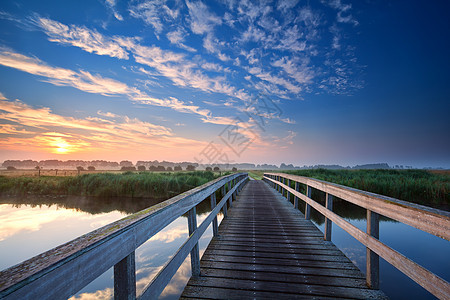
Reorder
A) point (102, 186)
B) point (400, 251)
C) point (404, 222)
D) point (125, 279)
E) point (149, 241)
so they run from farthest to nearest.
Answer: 1. point (102, 186)
2. point (149, 241)
3. point (400, 251)
4. point (404, 222)
5. point (125, 279)

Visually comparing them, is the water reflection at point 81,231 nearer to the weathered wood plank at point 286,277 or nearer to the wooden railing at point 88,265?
the weathered wood plank at point 286,277

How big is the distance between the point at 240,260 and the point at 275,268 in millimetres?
573

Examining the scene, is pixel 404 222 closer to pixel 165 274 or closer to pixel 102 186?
pixel 165 274

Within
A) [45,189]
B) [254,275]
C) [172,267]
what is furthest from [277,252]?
[45,189]

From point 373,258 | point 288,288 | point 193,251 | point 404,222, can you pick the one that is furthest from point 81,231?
point 404,222

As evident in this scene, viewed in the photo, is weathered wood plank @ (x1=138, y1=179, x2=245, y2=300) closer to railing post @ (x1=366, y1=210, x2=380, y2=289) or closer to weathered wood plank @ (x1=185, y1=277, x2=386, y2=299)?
weathered wood plank @ (x1=185, y1=277, x2=386, y2=299)

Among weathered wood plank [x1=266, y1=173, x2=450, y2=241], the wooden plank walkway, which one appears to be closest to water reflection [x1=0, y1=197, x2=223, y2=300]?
the wooden plank walkway

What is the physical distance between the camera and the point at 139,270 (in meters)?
5.17

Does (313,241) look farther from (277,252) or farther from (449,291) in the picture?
(449,291)

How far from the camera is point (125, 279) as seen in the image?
1384 millimetres

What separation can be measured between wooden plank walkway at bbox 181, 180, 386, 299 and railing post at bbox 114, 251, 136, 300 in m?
1.34

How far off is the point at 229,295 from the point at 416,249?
23.7ft

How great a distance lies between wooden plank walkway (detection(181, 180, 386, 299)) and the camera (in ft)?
8.30

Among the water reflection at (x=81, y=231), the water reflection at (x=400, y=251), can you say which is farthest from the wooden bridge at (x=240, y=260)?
the water reflection at (x=400, y=251)
